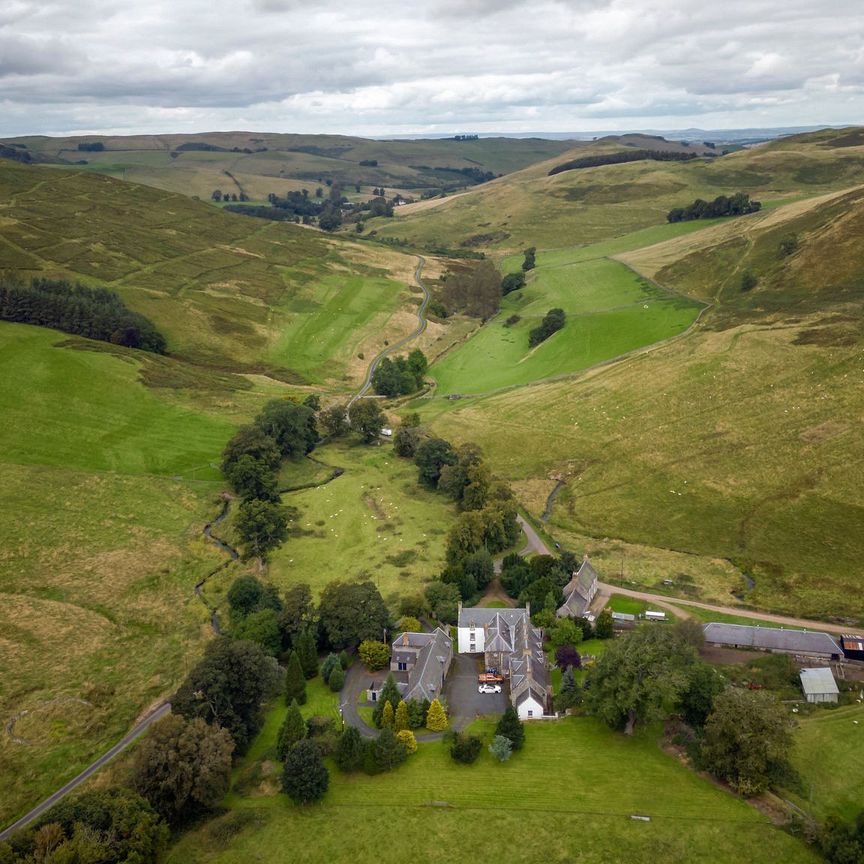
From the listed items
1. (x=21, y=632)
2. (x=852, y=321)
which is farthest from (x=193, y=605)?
(x=852, y=321)

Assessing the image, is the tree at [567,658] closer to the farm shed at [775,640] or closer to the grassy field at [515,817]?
the grassy field at [515,817]

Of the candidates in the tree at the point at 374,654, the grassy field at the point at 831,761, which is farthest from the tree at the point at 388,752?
the grassy field at the point at 831,761

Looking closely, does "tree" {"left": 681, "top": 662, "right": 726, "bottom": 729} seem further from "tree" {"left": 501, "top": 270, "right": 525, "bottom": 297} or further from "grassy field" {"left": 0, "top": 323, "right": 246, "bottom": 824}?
"tree" {"left": 501, "top": 270, "right": 525, "bottom": 297}

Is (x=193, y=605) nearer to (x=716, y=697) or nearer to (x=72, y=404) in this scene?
(x=716, y=697)

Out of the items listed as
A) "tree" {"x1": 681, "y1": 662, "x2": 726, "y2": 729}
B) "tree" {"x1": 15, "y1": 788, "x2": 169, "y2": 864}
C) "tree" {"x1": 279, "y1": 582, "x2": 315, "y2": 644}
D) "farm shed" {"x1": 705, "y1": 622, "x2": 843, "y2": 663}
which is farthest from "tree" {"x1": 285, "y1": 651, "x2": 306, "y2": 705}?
"farm shed" {"x1": 705, "y1": 622, "x2": 843, "y2": 663}

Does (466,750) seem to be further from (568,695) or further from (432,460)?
(432,460)
